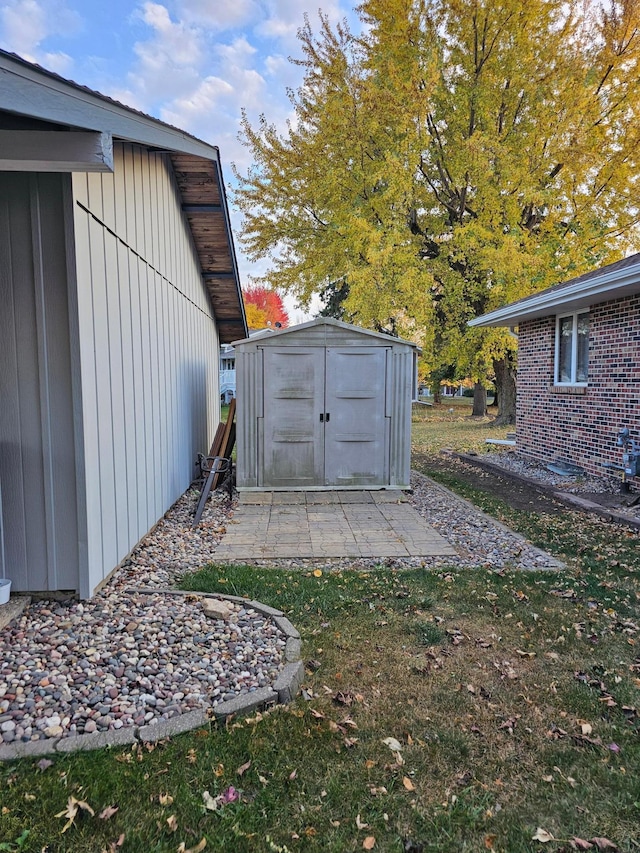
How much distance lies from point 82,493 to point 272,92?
14958 millimetres

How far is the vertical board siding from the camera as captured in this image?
3.52 meters

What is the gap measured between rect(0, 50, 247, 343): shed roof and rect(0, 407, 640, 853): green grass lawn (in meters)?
2.74

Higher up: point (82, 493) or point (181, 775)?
point (82, 493)

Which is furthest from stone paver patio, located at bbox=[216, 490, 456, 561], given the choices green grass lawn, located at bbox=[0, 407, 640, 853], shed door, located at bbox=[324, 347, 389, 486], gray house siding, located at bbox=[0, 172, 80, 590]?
gray house siding, located at bbox=[0, 172, 80, 590]

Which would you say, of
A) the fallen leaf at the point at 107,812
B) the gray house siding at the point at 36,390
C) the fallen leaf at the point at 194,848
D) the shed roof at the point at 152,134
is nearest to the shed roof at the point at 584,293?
the shed roof at the point at 152,134

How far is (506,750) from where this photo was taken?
7.38 feet

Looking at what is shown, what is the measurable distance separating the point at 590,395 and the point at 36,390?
773cm

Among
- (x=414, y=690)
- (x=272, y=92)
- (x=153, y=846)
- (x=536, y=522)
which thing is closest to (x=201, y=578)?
(x=414, y=690)

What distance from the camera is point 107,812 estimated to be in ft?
6.05

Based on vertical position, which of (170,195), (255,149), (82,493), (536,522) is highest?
(255,149)

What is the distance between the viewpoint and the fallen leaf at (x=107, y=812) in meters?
1.83

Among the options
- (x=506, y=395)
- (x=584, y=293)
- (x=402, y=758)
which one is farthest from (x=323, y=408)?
(x=506, y=395)

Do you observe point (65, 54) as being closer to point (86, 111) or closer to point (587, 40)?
point (86, 111)

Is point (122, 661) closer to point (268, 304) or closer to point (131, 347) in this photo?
point (131, 347)
